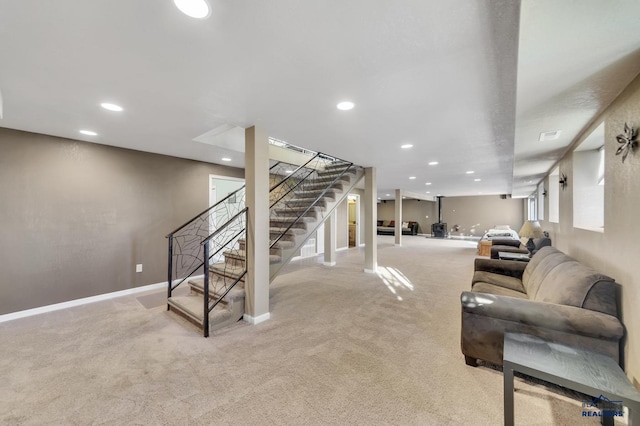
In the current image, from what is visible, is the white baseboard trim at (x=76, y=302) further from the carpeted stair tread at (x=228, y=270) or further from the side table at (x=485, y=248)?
the side table at (x=485, y=248)

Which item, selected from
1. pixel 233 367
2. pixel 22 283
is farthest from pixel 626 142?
pixel 22 283

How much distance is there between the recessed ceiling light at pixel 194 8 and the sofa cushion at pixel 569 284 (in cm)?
295

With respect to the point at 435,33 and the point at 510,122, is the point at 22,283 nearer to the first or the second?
the point at 435,33

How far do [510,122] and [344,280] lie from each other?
3.47 m

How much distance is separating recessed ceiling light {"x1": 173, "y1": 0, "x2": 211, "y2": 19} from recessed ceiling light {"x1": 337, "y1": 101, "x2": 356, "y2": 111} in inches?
51.8

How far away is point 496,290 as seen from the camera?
8.97 ft

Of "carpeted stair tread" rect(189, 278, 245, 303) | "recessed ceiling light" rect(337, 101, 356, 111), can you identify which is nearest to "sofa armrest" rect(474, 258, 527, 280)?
"recessed ceiling light" rect(337, 101, 356, 111)

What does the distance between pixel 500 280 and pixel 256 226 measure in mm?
3135

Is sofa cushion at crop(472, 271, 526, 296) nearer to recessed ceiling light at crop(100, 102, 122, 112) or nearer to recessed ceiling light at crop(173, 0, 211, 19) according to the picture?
recessed ceiling light at crop(173, 0, 211, 19)

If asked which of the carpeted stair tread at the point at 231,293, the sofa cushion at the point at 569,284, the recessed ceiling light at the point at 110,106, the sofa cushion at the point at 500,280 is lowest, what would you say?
the carpeted stair tread at the point at 231,293

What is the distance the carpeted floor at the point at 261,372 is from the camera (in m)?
1.57

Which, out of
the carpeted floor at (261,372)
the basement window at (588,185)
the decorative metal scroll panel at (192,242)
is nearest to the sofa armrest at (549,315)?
the carpeted floor at (261,372)

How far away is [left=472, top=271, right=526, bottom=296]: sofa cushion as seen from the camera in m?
2.99

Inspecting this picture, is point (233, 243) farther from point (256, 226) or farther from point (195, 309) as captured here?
point (256, 226)
